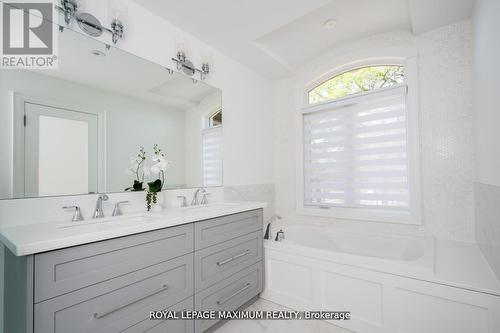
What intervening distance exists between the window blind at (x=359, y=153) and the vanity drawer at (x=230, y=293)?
130cm

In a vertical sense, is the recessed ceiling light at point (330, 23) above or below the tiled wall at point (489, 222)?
above

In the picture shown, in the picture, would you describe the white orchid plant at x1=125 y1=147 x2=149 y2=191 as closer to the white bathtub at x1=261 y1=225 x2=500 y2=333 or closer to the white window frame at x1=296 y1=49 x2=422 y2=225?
the white bathtub at x1=261 y1=225 x2=500 y2=333

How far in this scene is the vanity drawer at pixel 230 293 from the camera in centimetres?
158

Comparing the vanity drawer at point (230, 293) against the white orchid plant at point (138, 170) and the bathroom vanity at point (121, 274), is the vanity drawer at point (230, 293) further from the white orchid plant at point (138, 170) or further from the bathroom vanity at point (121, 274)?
the white orchid plant at point (138, 170)

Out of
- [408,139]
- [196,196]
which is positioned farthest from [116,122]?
[408,139]

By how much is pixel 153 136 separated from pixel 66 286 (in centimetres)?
121

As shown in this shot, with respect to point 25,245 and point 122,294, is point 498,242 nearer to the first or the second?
point 122,294

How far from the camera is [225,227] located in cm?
181

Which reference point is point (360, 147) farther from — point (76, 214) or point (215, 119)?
point (76, 214)

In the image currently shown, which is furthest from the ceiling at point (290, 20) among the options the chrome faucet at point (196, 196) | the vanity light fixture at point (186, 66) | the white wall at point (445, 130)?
the chrome faucet at point (196, 196)

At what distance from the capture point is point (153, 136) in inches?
75.6

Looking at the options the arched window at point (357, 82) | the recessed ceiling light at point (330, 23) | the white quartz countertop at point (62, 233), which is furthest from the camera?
the arched window at point (357, 82)

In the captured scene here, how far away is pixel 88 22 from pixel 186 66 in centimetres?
76

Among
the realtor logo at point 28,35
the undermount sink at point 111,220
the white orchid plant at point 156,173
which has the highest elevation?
the realtor logo at point 28,35
